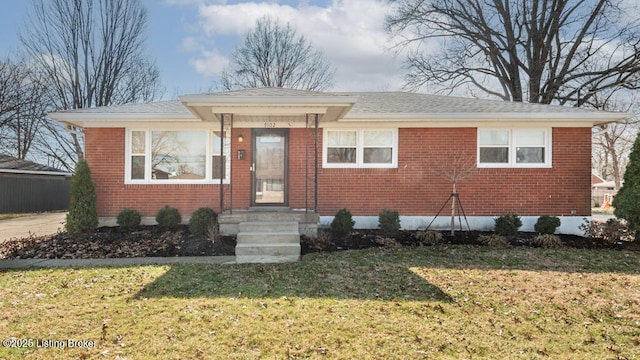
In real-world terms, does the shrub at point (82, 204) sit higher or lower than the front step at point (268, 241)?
higher

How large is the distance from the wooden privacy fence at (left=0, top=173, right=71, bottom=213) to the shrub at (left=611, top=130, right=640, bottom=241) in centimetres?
2514

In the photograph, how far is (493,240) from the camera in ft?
26.2

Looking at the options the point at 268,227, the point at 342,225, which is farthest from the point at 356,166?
the point at 268,227

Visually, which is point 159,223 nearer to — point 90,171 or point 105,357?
point 90,171

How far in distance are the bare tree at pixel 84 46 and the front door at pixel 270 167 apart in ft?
54.8

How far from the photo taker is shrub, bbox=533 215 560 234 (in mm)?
8727

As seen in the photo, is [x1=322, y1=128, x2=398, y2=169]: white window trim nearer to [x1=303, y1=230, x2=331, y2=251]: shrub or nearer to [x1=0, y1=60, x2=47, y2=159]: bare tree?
[x1=303, y1=230, x2=331, y2=251]: shrub

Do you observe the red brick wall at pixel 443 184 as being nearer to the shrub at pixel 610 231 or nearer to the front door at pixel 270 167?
the shrub at pixel 610 231

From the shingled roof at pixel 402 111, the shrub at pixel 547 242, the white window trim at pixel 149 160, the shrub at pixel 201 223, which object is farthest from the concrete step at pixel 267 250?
the shrub at pixel 547 242

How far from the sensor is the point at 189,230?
8352mm

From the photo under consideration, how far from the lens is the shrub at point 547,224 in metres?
8.73

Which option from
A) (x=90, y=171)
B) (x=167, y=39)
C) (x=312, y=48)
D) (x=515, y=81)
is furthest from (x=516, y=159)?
(x=312, y=48)

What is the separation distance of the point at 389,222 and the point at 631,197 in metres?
5.38

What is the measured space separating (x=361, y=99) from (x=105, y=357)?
9.65 metres
